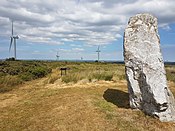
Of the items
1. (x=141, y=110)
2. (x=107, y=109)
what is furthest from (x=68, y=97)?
(x=141, y=110)

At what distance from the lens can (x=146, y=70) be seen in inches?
434

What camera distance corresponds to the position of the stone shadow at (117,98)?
1283cm

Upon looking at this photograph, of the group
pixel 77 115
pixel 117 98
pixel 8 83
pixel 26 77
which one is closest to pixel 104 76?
pixel 8 83

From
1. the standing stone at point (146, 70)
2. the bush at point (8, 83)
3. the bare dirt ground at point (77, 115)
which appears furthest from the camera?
the bush at point (8, 83)

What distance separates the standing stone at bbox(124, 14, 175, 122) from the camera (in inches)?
413

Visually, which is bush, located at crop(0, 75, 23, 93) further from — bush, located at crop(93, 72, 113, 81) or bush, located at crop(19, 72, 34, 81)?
bush, located at crop(93, 72, 113, 81)

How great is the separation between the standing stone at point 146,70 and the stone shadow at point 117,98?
1.08m

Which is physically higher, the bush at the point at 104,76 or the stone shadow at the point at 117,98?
the bush at the point at 104,76

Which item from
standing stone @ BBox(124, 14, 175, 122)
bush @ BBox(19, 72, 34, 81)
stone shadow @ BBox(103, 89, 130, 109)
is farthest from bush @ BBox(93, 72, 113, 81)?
standing stone @ BBox(124, 14, 175, 122)

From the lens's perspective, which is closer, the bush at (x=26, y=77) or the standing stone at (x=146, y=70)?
the standing stone at (x=146, y=70)

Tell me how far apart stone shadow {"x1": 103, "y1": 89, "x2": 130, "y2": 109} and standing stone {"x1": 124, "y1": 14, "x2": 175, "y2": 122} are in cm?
108

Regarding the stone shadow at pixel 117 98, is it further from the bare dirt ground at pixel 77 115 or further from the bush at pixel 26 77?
the bush at pixel 26 77

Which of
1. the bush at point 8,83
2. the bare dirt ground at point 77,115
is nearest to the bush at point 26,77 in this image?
the bush at point 8,83

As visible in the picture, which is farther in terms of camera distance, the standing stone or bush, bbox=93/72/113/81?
bush, bbox=93/72/113/81
